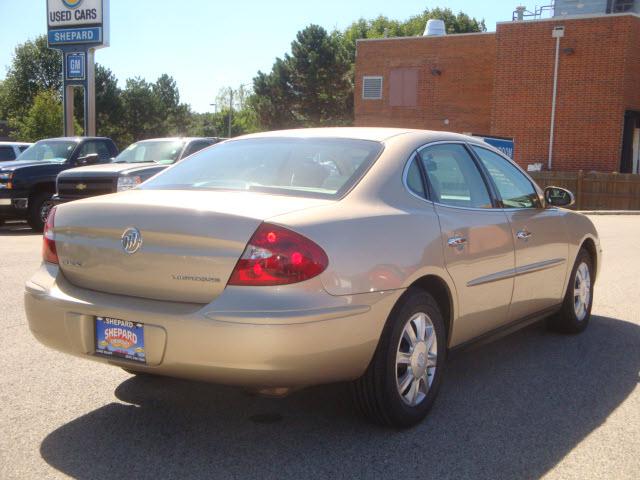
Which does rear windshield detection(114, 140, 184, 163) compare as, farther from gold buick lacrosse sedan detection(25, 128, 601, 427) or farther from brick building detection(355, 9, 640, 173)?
brick building detection(355, 9, 640, 173)

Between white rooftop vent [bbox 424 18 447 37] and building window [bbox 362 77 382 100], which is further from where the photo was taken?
building window [bbox 362 77 382 100]

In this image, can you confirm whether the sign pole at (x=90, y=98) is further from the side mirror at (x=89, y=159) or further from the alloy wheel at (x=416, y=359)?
the alloy wheel at (x=416, y=359)

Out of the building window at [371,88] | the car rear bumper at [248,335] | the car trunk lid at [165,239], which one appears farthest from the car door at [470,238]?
the building window at [371,88]

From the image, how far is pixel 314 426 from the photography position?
13.0ft

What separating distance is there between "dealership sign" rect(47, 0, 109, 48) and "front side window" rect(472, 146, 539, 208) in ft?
66.3

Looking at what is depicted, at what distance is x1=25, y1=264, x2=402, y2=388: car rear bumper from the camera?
3307 mm

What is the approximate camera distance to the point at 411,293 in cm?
394

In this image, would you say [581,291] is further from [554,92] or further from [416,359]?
[554,92]

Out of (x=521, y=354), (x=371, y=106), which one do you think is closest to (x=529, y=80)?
(x=371, y=106)

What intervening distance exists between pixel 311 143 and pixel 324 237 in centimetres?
115

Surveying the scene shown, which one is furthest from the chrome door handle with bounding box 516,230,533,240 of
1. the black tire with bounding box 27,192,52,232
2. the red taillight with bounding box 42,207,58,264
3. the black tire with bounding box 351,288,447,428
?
the black tire with bounding box 27,192,52,232

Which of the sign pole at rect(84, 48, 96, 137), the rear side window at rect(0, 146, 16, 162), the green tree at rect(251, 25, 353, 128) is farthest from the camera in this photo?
the green tree at rect(251, 25, 353, 128)

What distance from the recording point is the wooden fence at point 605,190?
25297mm

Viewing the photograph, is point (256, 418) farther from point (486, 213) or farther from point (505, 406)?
point (486, 213)
